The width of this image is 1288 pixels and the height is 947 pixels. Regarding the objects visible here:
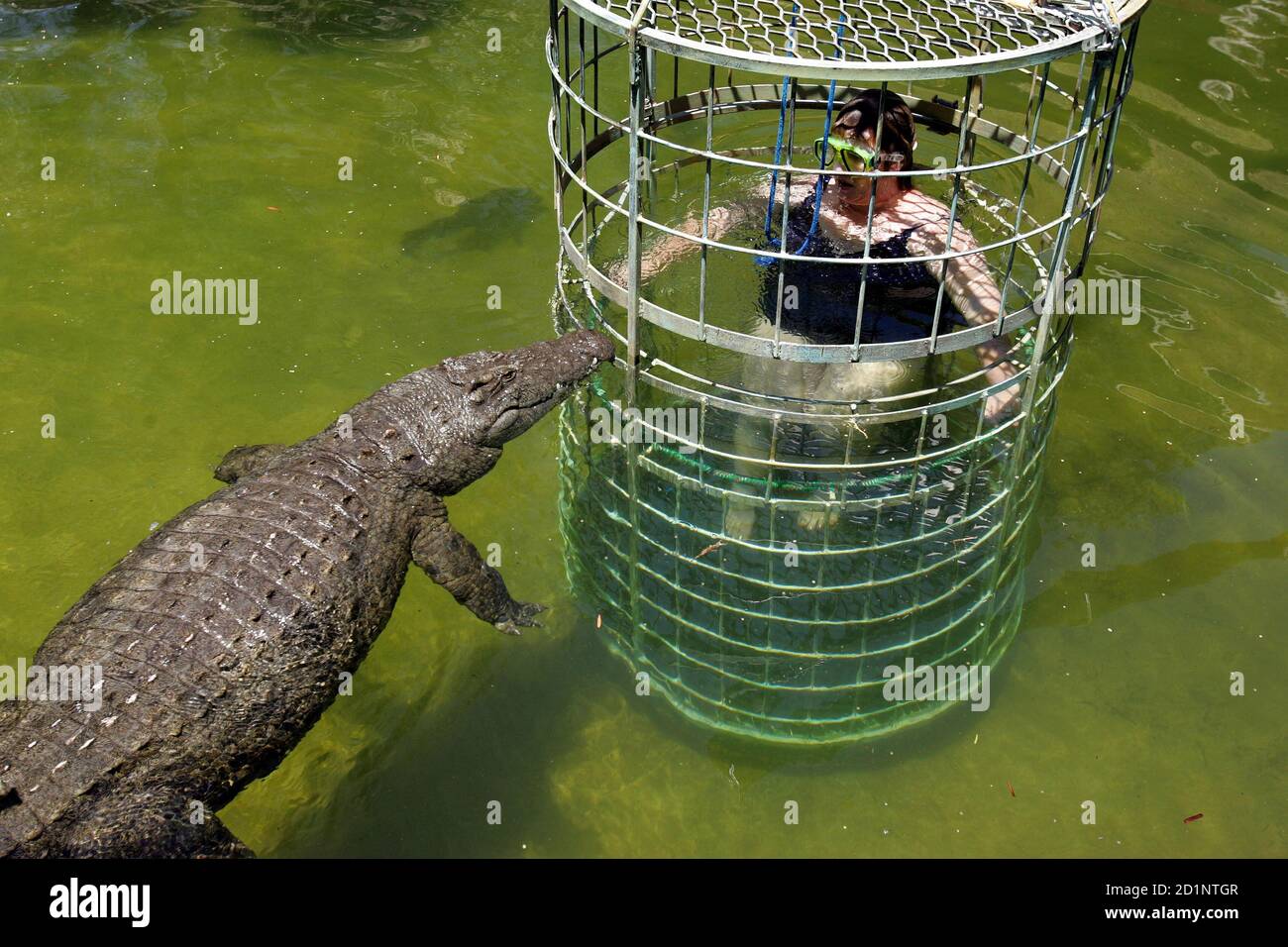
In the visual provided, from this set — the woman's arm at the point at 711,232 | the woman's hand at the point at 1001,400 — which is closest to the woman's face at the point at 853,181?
the woman's arm at the point at 711,232

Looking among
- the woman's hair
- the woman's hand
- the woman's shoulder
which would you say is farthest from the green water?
the woman's hair

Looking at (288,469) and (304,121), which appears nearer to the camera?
(288,469)

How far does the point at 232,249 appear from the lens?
7.84 m

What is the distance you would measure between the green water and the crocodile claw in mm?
61

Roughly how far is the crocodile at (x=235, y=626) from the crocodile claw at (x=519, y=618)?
0.02 meters

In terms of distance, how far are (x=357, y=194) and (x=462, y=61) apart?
90.1 inches

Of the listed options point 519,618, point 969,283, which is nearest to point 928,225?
point 969,283

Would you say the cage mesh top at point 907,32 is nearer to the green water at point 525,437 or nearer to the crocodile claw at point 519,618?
the green water at point 525,437

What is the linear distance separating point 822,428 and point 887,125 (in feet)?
5.75

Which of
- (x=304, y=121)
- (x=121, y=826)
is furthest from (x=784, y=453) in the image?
(x=304, y=121)

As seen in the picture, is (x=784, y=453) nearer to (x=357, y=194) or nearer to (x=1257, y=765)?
(x=1257, y=765)

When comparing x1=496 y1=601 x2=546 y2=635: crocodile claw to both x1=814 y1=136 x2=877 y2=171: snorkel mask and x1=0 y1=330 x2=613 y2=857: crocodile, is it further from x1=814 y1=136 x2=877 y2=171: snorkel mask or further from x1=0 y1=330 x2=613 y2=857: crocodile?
x1=814 y1=136 x2=877 y2=171: snorkel mask

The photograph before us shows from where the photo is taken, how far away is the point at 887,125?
17.7 feet

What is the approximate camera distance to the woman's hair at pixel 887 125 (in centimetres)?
543
